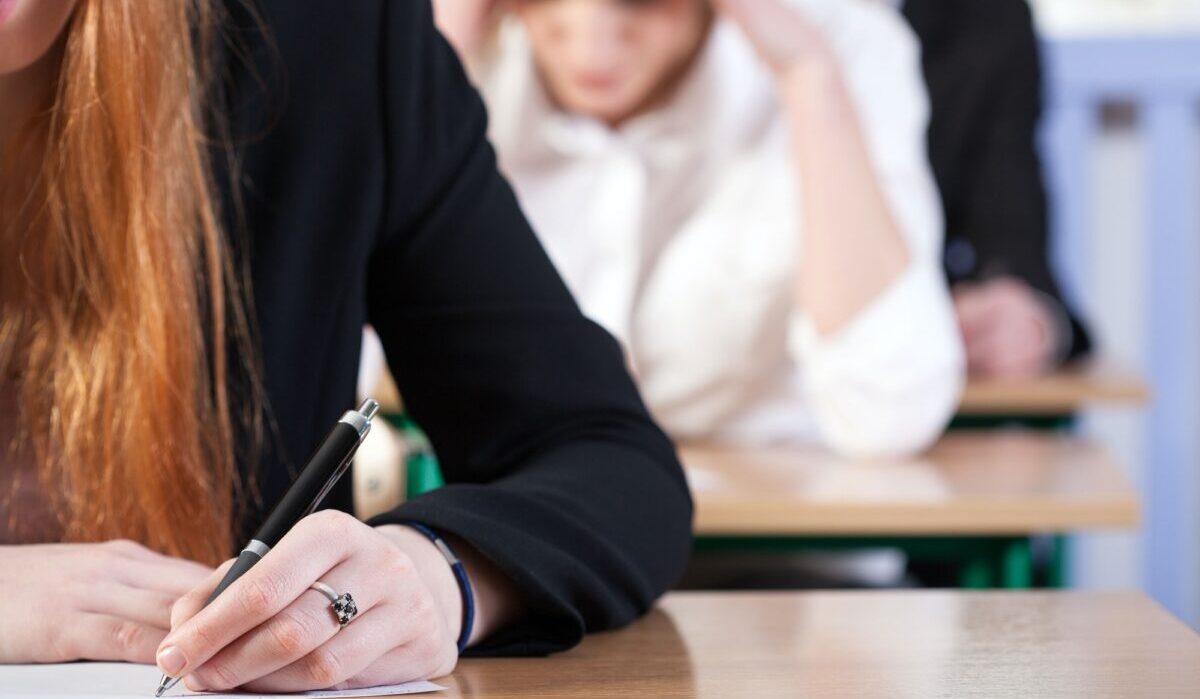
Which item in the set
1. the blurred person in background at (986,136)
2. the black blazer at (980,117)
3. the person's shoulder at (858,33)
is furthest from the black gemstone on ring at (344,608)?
the black blazer at (980,117)

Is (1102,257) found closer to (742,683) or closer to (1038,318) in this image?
(1038,318)

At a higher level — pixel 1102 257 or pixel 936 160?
pixel 936 160

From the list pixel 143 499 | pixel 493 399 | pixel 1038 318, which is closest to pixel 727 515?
pixel 493 399

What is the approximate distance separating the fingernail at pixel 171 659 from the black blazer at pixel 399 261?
278 mm

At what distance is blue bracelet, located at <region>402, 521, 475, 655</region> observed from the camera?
25.3 inches

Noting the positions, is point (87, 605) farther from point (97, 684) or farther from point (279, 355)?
point (279, 355)

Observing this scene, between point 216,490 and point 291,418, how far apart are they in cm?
7

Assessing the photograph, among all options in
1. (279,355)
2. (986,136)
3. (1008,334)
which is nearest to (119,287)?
(279,355)

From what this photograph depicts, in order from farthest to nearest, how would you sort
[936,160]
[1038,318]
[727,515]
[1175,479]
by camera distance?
[1175,479]
[936,160]
[1038,318]
[727,515]

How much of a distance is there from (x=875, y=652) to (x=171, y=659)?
0.29 m

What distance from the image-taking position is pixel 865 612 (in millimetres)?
741

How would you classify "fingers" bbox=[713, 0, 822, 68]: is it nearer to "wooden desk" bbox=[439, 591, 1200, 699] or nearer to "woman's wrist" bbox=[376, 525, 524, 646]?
"wooden desk" bbox=[439, 591, 1200, 699]

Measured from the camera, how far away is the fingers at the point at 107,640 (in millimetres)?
606

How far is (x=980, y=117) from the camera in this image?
2803 mm
